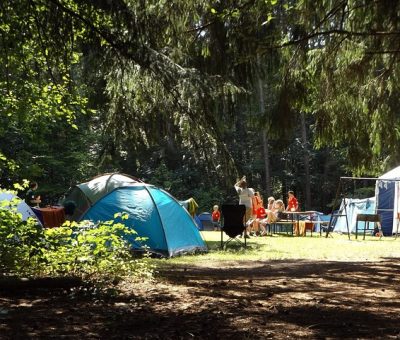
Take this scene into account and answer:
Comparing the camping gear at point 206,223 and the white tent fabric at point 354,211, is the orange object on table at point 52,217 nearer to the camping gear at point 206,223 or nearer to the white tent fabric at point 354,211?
the white tent fabric at point 354,211

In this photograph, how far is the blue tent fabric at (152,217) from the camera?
909 cm

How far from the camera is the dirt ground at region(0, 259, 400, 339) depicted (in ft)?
11.4

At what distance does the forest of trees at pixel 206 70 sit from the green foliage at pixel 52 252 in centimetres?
136

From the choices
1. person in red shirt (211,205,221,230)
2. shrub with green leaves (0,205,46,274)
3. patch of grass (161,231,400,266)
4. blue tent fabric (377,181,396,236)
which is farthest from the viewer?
person in red shirt (211,205,221,230)

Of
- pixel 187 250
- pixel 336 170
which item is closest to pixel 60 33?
pixel 187 250

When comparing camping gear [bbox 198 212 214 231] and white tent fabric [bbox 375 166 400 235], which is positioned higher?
white tent fabric [bbox 375 166 400 235]

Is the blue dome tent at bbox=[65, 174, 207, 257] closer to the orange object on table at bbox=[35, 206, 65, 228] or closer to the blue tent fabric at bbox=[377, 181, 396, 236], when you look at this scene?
the orange object on table at bbox=[35, 206, 65, 228]

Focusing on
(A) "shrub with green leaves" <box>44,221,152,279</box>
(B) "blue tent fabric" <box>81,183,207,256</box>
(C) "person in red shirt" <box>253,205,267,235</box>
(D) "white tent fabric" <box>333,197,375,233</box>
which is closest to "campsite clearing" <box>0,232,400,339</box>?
(A) "shrub with green leaves" <box>44,221,152,279</box>

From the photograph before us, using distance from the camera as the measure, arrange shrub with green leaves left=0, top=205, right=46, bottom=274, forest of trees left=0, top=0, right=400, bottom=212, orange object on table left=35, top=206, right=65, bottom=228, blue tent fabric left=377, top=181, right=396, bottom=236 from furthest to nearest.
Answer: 1. blue tent fabric left=377, top=181, right=396, bottom=236
2. orange object on table left=35, top=206, right=65, bottom=228
3. shrub with green leaves left=0, top=205, right=46, bottom=274
4. forest of trees left=0, top=0, right=400, bottom=212

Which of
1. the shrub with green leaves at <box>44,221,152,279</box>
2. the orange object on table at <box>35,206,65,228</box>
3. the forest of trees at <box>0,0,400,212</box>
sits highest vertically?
the forest of trees at <box>0,0,400,212</box>

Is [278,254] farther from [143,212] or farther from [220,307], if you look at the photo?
[220,307]

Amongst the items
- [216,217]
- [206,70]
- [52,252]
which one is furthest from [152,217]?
[216,217]

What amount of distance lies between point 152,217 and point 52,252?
4.07m

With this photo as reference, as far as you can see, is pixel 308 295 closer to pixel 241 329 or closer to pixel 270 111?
pixel 241 329
